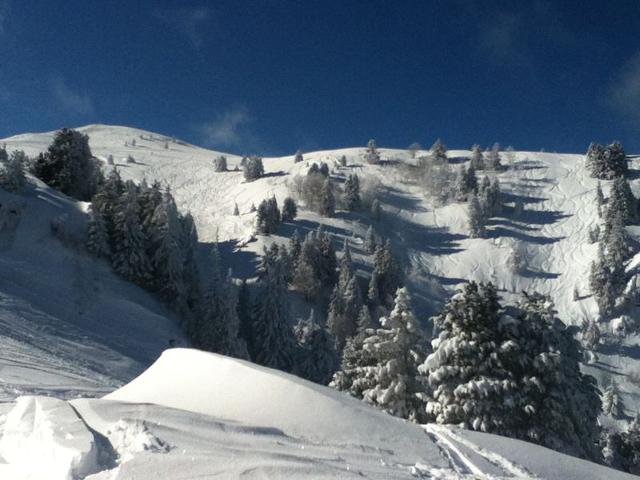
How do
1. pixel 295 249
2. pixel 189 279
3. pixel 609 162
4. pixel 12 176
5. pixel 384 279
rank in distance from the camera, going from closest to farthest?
pixel 12 176
pixel 189 279
pixel 384 279
pixel 295 249
pixel 609 162

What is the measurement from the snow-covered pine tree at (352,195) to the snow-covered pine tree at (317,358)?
64.0 m

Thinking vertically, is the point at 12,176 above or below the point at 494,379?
above

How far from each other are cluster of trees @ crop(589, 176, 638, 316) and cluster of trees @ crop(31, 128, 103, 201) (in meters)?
75.0

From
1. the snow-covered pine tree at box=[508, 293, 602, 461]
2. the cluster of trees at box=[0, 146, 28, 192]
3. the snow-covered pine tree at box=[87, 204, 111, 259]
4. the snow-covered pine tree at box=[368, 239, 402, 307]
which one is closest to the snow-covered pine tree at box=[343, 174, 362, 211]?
the snow-covered pine tree at box=[368, 239, 402, 307]

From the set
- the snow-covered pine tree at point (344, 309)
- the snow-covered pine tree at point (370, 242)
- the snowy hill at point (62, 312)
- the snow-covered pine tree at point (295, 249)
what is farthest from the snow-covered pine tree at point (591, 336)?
the snowy hill at point (62, 312)

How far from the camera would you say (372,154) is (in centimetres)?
13850

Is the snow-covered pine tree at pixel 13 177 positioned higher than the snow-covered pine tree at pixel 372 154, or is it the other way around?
the snow-covered pine tree at pixel 372 154

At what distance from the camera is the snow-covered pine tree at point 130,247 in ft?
132

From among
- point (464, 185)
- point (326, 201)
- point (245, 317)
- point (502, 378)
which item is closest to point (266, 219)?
point (326, 201)

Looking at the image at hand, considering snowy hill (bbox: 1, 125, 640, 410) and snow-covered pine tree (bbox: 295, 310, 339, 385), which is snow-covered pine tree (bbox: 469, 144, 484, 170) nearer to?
snowy hill (bbox: 1, 125, 640, 410)

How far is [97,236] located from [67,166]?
1541 cm

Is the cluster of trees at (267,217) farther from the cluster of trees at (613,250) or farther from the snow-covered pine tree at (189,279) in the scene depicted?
the cluster of trees at (613,250)

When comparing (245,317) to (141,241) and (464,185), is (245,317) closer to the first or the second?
(141,241)

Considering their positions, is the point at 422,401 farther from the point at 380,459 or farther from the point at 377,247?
the point at 377,247
